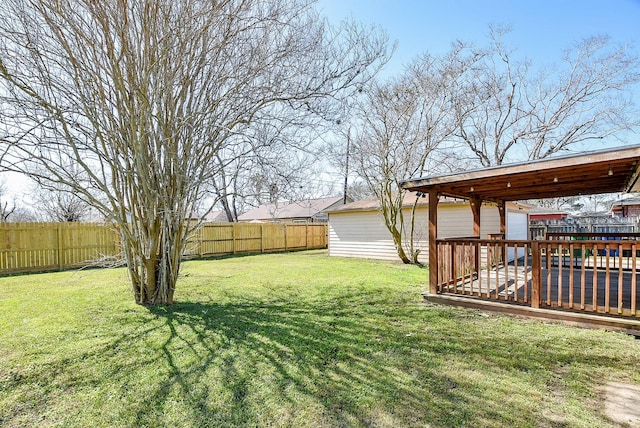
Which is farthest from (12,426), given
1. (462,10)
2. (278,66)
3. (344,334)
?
(462,10)

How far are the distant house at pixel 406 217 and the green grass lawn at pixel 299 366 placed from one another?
238 inches

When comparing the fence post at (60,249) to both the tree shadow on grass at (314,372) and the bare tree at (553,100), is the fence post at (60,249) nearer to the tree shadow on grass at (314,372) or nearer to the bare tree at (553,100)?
the tree shadow on grass at (314,372)

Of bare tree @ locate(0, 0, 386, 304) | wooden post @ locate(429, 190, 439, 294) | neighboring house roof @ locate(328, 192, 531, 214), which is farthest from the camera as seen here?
neighboring house roof @ locate(328, 192, 531, 214)

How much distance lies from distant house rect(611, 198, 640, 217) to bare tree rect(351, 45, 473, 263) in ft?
42.7

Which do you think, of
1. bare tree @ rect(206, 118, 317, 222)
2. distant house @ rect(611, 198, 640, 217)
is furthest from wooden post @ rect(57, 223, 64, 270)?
distant house @ rect(611, 198, 640, 217)

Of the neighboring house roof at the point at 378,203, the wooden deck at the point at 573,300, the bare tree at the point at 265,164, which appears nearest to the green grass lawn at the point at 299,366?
the wooden deck at the point at 573,300

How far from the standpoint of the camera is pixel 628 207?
1959cm

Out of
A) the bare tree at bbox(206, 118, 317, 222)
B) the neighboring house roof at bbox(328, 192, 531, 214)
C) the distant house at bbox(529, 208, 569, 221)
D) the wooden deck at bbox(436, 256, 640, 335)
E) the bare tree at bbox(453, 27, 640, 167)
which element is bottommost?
the wooden deck at bbox(436, 256, 640, 335)

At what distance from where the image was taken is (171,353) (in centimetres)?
341

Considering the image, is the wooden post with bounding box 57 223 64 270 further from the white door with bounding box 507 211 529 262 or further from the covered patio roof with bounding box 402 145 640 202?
the white door with bounding box 507 211 529 262

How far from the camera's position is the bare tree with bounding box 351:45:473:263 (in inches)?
384

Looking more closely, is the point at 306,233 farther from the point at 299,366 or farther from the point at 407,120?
the point at 299,366

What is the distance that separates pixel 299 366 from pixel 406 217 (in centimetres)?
943

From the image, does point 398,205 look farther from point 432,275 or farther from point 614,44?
point 614,44
